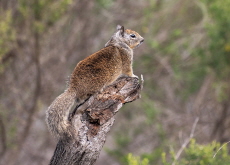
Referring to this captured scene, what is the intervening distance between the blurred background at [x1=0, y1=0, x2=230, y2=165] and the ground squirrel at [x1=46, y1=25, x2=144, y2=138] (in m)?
2.11

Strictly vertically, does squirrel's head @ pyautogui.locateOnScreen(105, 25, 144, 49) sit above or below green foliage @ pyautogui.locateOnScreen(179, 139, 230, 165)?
above

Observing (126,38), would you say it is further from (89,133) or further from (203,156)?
(89,133)

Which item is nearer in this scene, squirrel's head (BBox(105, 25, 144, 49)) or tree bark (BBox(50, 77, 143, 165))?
tree bark (BBox(50, 77, 143, 165))

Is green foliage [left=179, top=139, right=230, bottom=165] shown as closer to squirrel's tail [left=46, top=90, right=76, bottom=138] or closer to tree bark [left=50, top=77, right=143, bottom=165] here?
tree bark [left=50, top=77, right=143, bottom=165]

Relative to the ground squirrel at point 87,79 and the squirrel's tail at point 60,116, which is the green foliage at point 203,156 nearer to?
the ground squirrel at point 87,79

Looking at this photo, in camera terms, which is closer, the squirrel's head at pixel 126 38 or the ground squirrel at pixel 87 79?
the ground squirrel at pixel 87 79

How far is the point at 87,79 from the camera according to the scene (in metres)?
4.02

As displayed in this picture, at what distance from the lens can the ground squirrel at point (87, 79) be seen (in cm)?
338

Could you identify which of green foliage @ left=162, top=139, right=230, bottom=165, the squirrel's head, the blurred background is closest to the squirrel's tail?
green foliage @ left=162, top=139, right=230, bottom=165

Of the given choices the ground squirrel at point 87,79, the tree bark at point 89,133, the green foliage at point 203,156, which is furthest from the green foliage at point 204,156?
the tree bark at point 89,133

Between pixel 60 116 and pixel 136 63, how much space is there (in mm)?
6308

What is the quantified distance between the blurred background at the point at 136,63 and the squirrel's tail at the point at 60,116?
121 inches

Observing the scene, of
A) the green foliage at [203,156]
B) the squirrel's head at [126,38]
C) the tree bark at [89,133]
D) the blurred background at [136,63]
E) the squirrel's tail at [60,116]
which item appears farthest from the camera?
the blurred background at [136,63]

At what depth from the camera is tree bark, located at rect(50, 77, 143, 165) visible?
3016 mm
